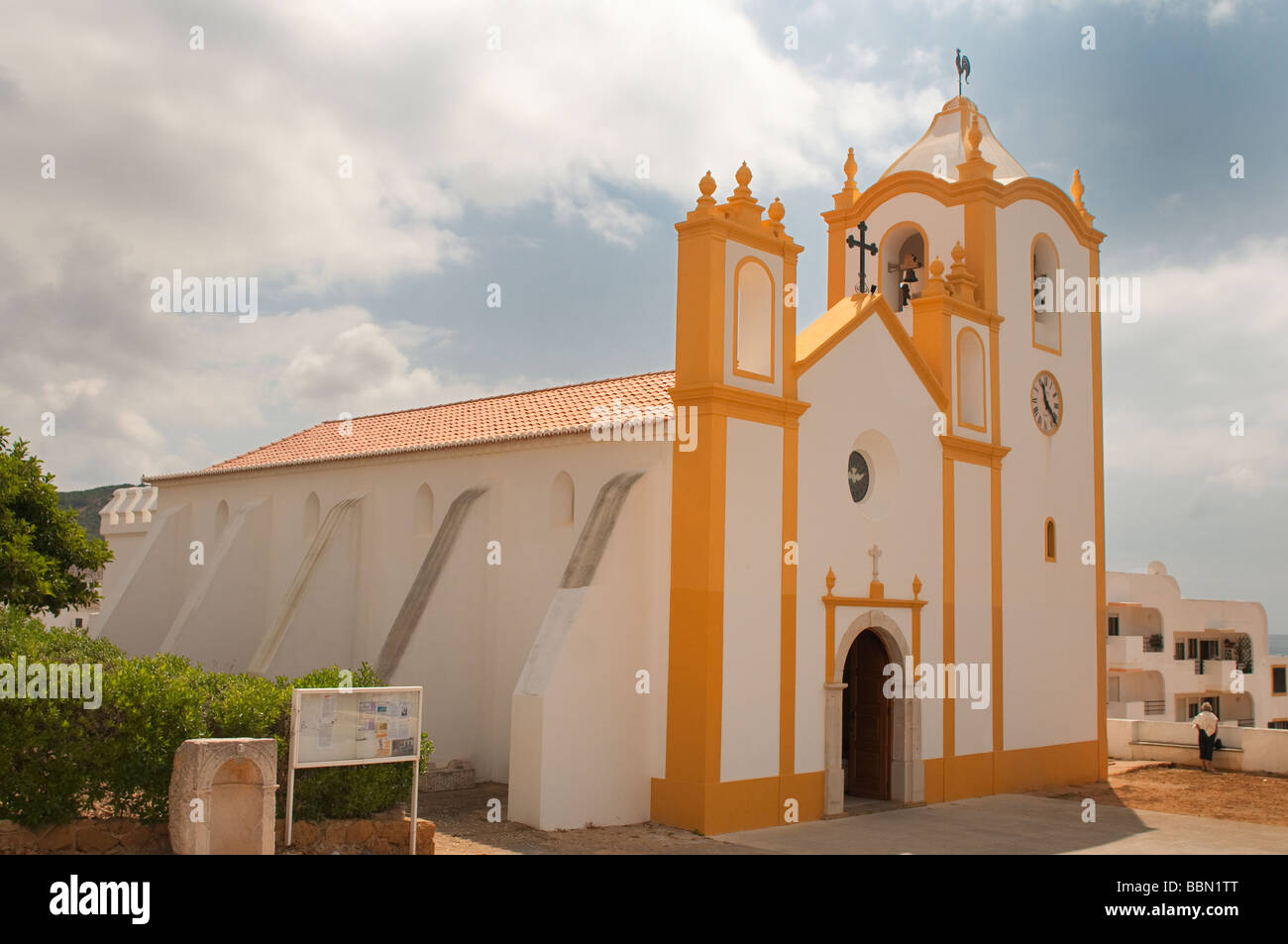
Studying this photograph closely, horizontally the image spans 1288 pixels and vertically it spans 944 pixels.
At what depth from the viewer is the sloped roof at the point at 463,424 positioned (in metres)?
18.4

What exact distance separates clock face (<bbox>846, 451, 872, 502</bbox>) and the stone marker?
32.5 ft

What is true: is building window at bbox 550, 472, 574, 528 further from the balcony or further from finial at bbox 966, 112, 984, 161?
the balcony

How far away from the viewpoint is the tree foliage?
16641mm

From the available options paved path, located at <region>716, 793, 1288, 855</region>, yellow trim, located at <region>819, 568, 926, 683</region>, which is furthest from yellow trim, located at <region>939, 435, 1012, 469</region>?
paved path, located at <region>716, 793, 1288, 855</region>

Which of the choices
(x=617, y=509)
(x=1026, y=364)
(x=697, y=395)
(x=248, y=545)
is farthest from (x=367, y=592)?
Result: (x=1026, y=364)

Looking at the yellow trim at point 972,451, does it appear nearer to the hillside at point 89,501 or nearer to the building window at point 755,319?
the building window at point 755,319

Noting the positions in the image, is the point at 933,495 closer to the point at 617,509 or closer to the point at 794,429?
the point at 794,429

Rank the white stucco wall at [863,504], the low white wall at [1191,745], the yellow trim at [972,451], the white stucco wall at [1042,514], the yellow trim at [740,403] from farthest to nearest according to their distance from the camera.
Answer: the low white wall at [1191,745] → the white stucco wall at [1042,514] → the yellow trim at [972,451] → the white stucco wall at [863,504] → the yellow trim at [740,403]

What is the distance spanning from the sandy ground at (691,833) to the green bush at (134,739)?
5.14 feet

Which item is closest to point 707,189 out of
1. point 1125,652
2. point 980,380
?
point 980,380

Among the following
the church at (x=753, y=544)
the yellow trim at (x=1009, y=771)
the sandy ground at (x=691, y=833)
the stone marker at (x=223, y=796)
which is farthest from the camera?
the yellow trim at (x=1009, y=771)

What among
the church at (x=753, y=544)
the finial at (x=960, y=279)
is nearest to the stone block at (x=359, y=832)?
the church at (x=753, y=544)

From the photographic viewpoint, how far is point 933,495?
18.8 meters

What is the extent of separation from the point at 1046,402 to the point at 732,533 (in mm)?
10256
